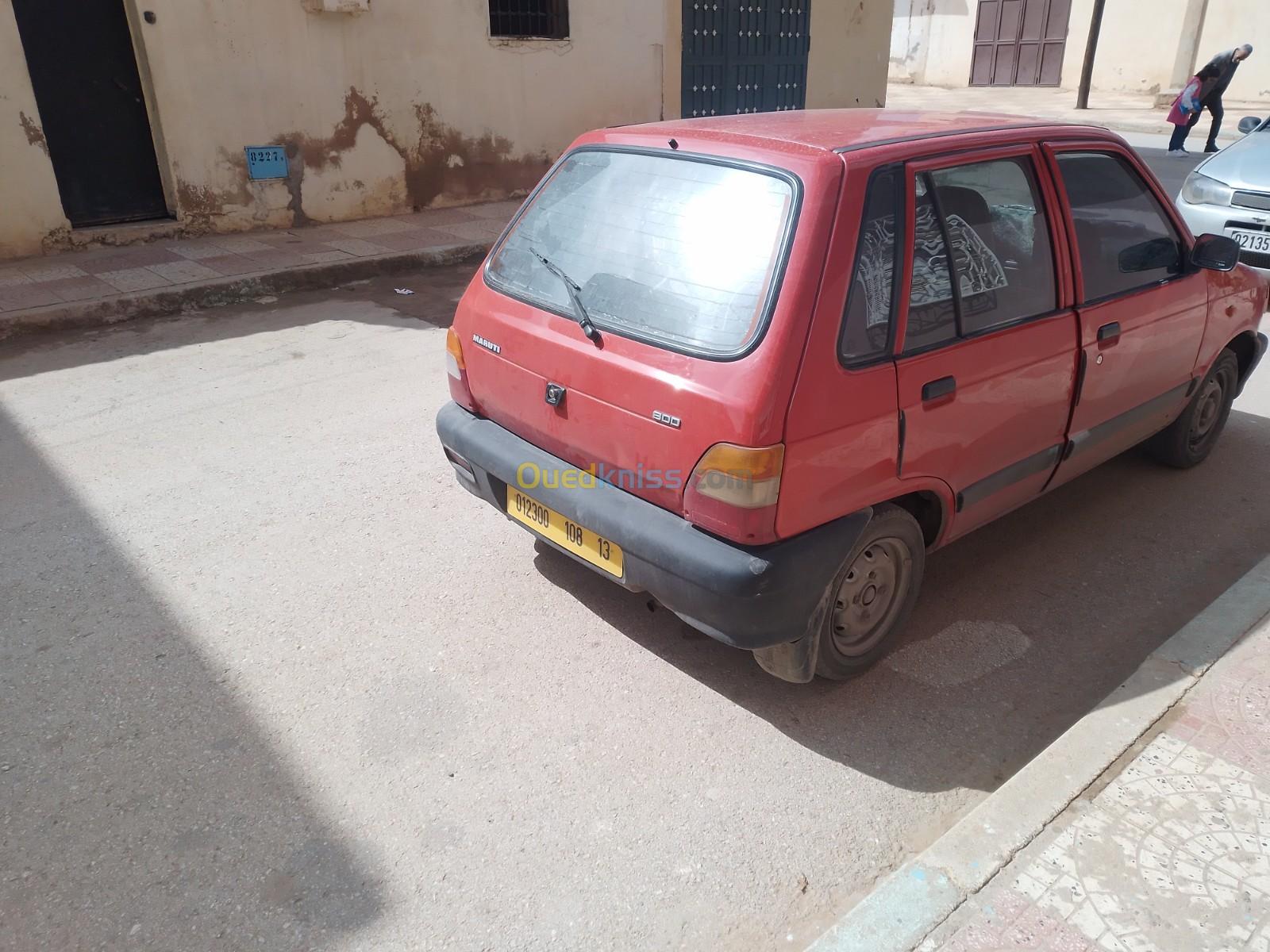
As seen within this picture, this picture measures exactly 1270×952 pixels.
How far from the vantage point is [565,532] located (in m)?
3.22

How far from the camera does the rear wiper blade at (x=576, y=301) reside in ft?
9.87

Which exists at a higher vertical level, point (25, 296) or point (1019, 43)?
point (1019, 43)

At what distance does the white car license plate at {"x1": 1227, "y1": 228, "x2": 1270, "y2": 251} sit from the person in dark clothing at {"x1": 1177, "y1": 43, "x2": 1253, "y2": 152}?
9.42 m

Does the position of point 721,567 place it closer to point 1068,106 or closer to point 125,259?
point 125,259

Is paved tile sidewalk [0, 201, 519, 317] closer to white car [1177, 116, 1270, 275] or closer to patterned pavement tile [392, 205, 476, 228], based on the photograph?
patterned pavement tile [392, 205, 476, 228]

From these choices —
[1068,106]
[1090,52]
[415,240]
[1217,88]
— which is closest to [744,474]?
[415,240]

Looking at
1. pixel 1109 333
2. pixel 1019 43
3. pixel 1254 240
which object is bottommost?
pixel 1254 240

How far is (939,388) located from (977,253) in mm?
525

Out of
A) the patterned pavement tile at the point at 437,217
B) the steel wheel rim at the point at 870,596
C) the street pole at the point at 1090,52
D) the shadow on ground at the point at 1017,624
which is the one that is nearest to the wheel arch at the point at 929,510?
the steel wheel rim at the point at 870,596

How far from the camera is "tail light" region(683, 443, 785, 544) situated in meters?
2.62

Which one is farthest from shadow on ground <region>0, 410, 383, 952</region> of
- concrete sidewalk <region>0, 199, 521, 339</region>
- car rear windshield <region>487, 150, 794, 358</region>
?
concrete sidewalk <region>0, 199, 521, 339</region>

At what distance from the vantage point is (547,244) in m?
3.36

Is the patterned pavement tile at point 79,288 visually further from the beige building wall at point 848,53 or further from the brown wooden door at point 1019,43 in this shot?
the brown wooden door at point 1019,43

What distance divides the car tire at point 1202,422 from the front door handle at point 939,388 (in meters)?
2.25
